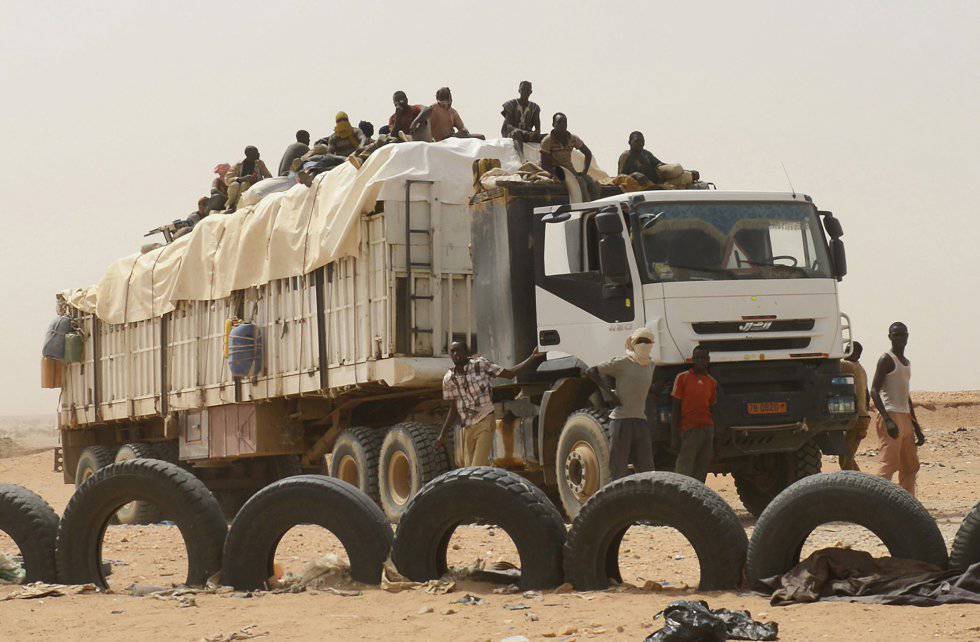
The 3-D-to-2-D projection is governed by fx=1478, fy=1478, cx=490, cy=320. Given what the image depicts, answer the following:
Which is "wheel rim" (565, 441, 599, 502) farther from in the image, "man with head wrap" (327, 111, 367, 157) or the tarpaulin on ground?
"man with head wrap" (327, 111, 367, 157)

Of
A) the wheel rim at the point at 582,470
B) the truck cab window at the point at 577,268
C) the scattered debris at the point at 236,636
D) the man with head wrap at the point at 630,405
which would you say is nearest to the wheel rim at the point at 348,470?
the wheel rim at the point at 582,470

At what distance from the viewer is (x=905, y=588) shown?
7.36 metres

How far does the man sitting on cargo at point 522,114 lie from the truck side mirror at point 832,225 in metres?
3.59

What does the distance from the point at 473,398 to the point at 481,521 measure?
461 centimetres

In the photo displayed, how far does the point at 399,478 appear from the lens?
595 inches

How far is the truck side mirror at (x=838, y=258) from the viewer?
13.3m

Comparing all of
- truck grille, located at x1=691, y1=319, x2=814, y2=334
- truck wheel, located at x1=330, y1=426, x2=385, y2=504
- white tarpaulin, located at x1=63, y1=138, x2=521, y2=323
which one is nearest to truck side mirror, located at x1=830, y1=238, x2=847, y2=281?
truck grille, located at x1=691, y1=319, x2=814, y2=334

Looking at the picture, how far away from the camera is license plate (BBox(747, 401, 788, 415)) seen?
42.2 feet

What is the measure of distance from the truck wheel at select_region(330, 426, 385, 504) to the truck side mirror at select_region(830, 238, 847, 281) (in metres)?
5.16

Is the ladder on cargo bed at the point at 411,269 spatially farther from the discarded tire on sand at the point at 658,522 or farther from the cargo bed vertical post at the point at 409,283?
the discarded tire on sand at the point at 658,522

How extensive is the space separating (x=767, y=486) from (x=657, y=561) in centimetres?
397

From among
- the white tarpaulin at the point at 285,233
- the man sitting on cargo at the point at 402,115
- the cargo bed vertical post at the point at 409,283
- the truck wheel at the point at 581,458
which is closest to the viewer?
the truck wheel at the point at 581,458

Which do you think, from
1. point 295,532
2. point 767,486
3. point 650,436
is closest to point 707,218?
point 650,436

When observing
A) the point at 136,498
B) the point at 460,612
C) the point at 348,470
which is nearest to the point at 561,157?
the point at 348,470
